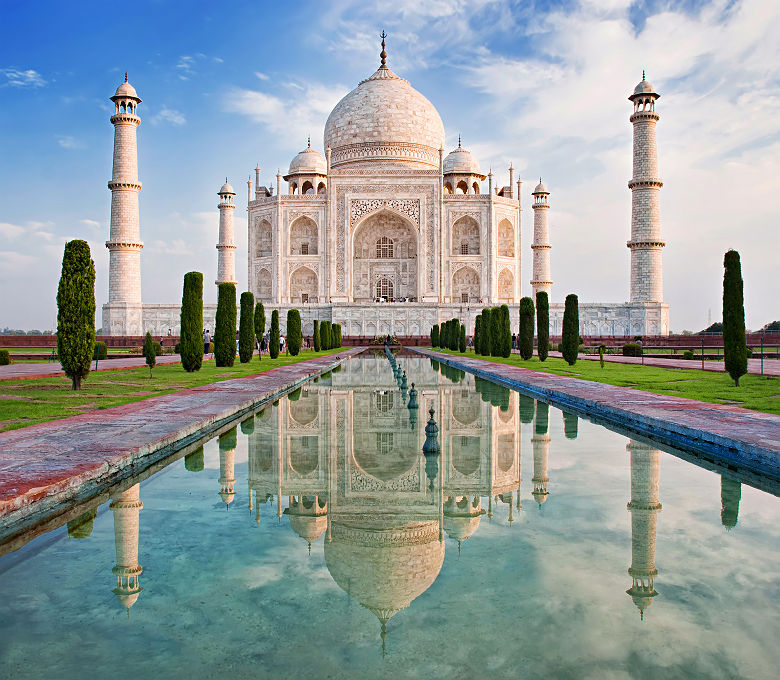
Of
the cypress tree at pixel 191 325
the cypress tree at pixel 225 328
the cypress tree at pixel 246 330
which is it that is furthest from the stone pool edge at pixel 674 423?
the cypress tree at pixel 246 330

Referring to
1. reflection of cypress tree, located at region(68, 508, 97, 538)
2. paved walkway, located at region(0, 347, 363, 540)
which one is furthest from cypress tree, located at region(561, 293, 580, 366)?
reflection of cypress tree, located at region(68, 508, 97, 538)

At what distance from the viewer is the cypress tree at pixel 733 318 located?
8578 millimetres

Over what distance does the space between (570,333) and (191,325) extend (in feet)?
23.6

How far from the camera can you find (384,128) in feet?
106

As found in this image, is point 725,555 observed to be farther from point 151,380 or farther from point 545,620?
point 151,380

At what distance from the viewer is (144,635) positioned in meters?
1.75

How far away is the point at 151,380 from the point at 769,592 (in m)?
8.68

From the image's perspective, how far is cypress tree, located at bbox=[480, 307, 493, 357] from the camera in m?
17.4

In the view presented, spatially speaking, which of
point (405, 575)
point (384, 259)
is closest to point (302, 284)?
point (384, 259)

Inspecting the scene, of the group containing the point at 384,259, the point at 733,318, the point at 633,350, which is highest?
the point at 384,259

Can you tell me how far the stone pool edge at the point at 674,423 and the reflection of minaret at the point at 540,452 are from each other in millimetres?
448

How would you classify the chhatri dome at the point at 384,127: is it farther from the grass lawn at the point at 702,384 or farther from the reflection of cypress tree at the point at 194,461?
the reflection of cypress tree at the point at 194,461

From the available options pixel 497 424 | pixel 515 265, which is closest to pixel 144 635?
pixel 497 424

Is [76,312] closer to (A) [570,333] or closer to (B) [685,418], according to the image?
(B) [685,418]
